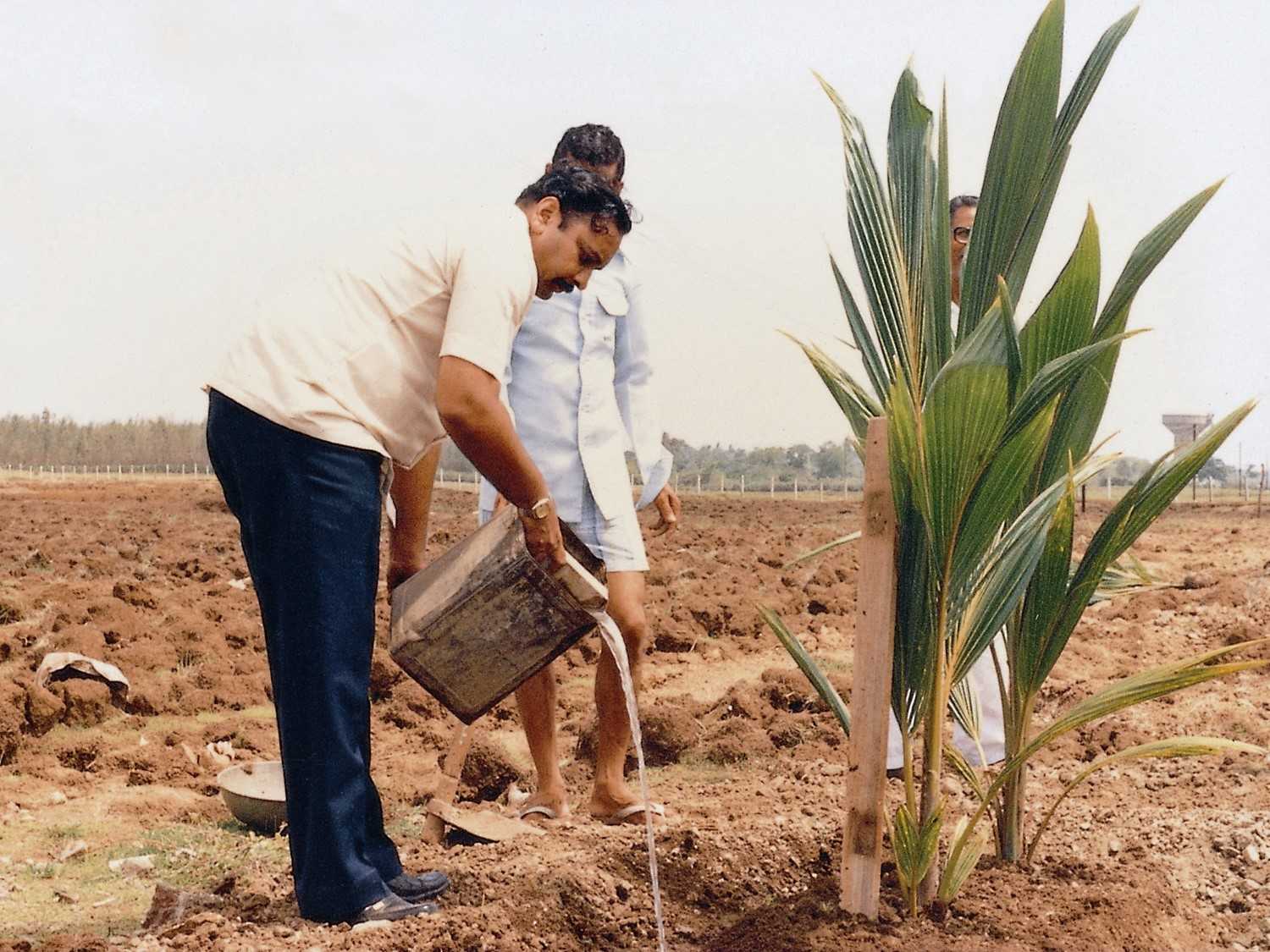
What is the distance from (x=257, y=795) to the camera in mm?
3795

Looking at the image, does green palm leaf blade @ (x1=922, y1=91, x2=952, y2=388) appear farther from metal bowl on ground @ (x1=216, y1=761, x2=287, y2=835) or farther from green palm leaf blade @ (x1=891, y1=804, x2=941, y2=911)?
metal bowl on ground @ (x1=216, y1=761, x2=287, y2=835)

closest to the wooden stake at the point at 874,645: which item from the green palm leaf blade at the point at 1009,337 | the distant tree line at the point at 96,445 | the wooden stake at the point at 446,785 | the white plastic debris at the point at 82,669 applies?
the green palm leaf blade at the point at 1009,337

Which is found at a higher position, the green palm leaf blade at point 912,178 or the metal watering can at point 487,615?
the green palm leaf blade at point 912,178

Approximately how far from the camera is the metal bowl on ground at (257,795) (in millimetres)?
3701

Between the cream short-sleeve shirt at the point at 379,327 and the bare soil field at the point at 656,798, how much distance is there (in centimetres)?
98

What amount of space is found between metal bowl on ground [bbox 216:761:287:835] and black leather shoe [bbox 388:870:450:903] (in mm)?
953

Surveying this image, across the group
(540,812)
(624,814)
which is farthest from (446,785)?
(624,814)

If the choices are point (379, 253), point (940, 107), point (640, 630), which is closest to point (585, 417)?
point (640, 630)

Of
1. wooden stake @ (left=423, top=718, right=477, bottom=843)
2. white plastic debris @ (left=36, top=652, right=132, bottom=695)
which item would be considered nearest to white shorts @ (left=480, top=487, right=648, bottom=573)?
wooden stake @ (left=423, top=718, right=477, bottom=843)

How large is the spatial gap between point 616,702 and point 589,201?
59.6 inches

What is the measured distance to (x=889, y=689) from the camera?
7.68 ft

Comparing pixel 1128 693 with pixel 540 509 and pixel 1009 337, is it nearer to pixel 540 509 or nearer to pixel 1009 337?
pixel 1009 337

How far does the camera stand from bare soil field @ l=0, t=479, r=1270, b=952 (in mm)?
2562

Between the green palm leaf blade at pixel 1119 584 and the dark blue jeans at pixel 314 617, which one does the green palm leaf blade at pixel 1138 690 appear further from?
the dark blue jeans at pixel 314 617
